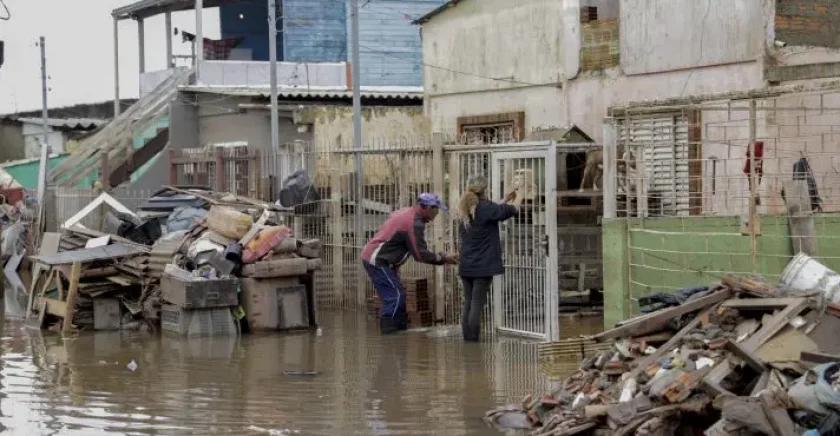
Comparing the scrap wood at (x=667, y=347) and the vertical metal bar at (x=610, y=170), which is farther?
the vertical metal bar at (x=610, y=170)

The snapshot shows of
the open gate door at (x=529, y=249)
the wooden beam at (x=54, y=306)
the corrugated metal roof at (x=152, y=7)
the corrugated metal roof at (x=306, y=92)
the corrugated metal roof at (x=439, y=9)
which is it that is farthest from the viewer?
the corrugated metal roof at (x=152, y=7)

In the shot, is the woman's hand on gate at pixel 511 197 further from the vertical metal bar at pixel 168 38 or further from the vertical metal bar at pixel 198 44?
the vertical metal bar at pixel 168 38

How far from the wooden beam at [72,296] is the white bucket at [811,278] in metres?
9.23

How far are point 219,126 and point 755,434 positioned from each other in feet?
80.9

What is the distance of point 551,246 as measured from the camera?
14.1 m

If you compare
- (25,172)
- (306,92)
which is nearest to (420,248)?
(306,92)

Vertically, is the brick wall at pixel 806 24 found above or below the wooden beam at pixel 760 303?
above

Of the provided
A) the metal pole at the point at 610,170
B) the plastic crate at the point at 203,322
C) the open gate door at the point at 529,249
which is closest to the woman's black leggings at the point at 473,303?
the open gate door at the point at 529,249

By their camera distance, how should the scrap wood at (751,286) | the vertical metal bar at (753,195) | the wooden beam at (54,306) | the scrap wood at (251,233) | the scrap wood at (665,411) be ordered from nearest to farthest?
the scrap wood at (665,411) < the scrap wood at (751,286) < the vertical metal bar at (753,195) < the scrap wood at (251,233) < the wooden beam at (54,306)

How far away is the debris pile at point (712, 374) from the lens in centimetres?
794

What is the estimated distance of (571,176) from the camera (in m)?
19.1

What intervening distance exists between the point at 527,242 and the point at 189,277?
4.11m

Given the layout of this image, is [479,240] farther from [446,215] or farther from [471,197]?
[446,215]

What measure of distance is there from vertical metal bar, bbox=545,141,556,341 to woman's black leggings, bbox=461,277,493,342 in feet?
2.36
